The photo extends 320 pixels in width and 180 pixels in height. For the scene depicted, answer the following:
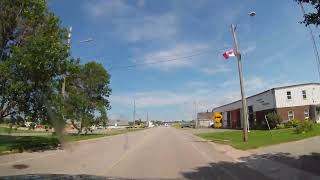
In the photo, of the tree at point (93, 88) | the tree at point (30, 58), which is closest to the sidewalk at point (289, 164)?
the tree at point (30, 58)

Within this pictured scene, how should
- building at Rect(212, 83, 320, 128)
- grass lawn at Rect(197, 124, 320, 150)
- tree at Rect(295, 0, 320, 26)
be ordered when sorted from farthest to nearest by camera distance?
1. building at Rect(212, 83, 320, 128)
2. grass lawn at Rect(197, 124, 320, 150)
3. tree at Rect(295, 0, 320, 26)

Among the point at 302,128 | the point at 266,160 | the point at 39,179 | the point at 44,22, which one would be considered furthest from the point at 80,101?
the point at 39,179

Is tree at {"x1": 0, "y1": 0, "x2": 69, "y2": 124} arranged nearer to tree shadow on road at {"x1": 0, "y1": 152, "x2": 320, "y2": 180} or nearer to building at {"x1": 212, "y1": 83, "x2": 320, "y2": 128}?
tree shadow on road at {"x1": 0, "y1": 152, "x2": 320, "y2": 180}

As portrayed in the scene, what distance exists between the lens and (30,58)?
28578mm

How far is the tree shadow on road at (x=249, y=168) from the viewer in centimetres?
1448

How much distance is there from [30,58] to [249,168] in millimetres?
16580

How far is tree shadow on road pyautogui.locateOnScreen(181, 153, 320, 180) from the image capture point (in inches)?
570

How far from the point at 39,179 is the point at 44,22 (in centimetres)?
2771

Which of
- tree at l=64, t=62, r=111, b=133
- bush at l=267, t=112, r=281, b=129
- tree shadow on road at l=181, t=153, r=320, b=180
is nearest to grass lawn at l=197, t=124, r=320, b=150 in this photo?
tree shadow on road at l=181, t=153, r=320, b=180

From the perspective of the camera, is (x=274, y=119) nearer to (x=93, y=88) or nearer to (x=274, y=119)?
(x=274, y=119)

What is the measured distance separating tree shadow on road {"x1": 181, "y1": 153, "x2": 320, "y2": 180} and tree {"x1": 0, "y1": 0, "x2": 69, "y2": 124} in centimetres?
1330

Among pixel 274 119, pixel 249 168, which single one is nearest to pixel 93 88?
pixel 274 119

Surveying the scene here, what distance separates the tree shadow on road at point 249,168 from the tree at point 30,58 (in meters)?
13.3

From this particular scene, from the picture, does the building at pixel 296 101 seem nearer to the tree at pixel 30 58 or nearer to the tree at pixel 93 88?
the tree at pixel 93 88
